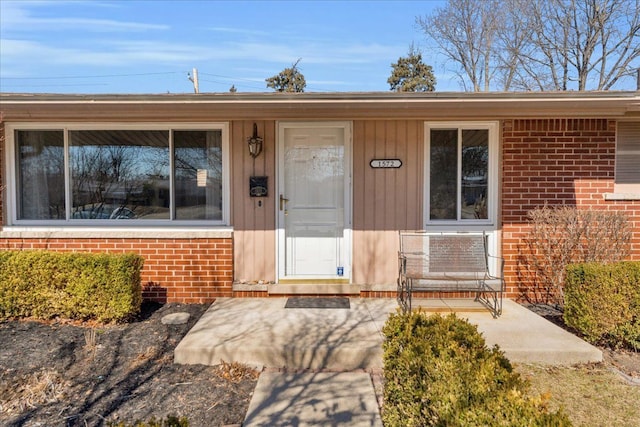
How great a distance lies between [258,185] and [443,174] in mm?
2503

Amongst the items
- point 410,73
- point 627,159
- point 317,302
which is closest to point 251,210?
A: point 317,302

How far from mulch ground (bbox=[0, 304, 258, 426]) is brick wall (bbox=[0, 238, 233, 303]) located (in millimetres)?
994

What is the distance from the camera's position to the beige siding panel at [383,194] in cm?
552

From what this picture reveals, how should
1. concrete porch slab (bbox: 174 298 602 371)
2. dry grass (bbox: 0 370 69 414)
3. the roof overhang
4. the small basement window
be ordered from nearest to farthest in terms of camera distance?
1. dry grass (bbox: 0 370 69 414)
2. concrete porch slab (bbox: 174 298 602 371)
3. the roof overhang
4. the small basement window

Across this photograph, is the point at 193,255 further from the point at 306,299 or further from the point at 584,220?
the point at 584,220

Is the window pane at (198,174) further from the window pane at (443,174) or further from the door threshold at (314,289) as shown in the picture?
the window pane at (443,174)

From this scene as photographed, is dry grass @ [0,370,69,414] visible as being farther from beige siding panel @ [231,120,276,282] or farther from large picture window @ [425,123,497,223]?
large picture window @ [425,123,497,223]

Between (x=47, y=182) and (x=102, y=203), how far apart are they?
786mm

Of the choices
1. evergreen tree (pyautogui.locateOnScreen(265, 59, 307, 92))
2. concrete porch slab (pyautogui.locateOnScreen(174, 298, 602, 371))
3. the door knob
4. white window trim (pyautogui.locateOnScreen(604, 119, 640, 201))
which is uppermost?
evergreen tree (pyautogui.locateOnScreen(265, 59, 307, 92))

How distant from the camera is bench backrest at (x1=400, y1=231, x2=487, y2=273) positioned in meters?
5.19

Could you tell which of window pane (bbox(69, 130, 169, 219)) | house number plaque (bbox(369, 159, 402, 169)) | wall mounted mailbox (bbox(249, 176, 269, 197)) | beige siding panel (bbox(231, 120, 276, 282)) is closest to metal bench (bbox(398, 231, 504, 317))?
house number plaque (bbox(369, 159, 402, 169))

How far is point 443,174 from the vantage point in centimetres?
562

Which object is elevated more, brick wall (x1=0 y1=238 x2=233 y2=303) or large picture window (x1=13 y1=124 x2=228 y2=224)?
large picture window (x1=13 y1=124 x2=228 y2=224)

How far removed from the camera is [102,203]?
18.7ft
